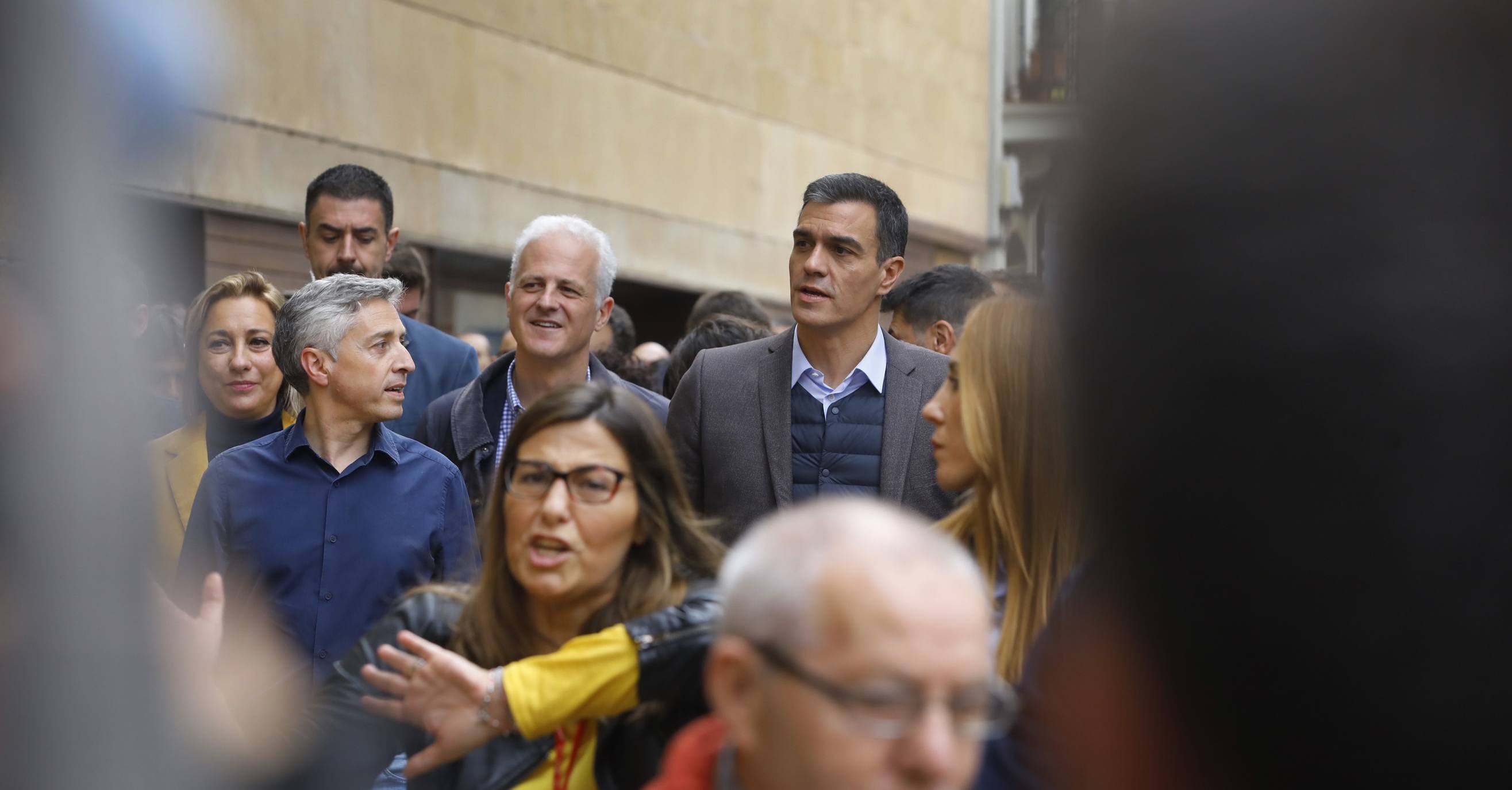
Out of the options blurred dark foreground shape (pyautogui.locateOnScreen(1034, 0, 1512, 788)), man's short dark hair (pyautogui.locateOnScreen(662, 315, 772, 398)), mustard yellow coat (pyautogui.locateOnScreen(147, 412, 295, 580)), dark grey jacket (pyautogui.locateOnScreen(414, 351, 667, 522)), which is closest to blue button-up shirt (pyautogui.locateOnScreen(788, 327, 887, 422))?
dark grey jacket (pyautogui.locateOnScreen(414, 351, 667, 522))

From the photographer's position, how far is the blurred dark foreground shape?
1560 millimetres

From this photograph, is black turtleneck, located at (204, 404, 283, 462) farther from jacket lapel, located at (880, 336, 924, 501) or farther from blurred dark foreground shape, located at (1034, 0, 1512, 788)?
blurred dark foreground shape, located at (1034, 0, 1512, 788)

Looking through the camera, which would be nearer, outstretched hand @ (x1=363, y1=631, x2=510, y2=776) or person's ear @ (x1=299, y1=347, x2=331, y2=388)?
outstretched hand @ (x1=363, y1=631, x2=510, y2=776)

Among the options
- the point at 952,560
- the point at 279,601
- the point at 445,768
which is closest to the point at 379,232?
the point at 279,601

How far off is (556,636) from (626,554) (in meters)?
0.18

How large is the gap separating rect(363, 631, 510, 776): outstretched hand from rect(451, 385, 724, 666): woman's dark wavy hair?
0.18 metres

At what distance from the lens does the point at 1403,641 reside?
1620mm

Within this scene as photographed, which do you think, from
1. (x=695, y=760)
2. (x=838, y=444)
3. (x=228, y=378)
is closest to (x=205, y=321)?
(x=228, y=378)

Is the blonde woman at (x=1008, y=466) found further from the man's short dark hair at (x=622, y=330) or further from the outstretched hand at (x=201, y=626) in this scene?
the man's short dark hair at (x=622, y=330)

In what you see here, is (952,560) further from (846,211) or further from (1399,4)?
(846,211)

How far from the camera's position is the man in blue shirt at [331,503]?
3.64m

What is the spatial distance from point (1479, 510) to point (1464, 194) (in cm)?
31

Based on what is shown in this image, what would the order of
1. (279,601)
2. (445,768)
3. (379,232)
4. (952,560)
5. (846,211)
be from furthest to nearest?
(379,232) → (846,211) → (279,601) → (445,768) → (952,560)

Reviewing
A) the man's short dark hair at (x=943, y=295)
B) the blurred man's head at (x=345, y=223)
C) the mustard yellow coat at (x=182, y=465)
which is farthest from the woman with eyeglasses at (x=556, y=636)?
the man's short dark hair at (x=943, y=295)
